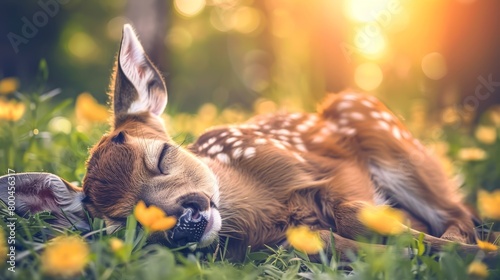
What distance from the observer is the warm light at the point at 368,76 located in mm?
7259

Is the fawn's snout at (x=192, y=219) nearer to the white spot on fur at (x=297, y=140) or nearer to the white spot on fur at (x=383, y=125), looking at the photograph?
the white spot on fur at (x=297, y=140)

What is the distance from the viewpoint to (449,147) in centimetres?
504

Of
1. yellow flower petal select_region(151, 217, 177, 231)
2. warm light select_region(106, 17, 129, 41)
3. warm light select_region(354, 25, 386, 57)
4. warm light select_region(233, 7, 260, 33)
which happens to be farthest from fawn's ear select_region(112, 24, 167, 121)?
warm light select_region(106, 17, 129, 41)

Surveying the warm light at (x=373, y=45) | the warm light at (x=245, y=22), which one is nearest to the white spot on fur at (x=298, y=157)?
the warm light at (x=373, y=45)

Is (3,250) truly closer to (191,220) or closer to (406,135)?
(191,220)

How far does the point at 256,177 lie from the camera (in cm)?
330

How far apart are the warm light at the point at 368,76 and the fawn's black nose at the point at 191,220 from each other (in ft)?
15.6

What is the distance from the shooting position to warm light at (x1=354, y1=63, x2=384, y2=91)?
7259mm

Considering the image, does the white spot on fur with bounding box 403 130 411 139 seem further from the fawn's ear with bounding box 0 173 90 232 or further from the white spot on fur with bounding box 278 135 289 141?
the fawn's ear with bounding box 0 173 90 232

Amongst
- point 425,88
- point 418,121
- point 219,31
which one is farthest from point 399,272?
point 219,31

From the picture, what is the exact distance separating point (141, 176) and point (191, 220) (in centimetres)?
34

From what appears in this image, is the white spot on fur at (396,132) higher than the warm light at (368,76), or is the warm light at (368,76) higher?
the white spot on fur at (396,132)

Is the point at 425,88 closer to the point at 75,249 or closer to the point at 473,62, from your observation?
the point at 473,62

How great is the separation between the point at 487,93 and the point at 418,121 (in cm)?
79
